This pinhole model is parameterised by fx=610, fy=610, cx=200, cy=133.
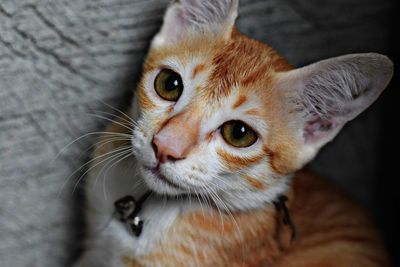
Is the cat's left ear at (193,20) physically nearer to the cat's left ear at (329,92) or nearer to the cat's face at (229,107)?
the cat's face at (229,107)

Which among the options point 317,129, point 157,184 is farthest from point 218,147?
point 317,129

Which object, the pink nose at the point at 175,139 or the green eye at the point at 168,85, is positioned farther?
the green eye at the point at 168,85

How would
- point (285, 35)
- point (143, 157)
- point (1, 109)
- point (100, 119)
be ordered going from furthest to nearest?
point (285, 35) → point (100, 119) → point (1, 109) → point (143, 157)

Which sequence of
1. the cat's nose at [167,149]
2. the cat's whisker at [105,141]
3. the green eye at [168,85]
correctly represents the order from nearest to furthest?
the cat's nose at [167,149], the green eye at [168,85], the cat's whisker at [105,141]

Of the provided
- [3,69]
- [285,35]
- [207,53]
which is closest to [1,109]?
[3,69]

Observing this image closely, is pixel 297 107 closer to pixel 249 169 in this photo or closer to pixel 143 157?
pixel 249 169

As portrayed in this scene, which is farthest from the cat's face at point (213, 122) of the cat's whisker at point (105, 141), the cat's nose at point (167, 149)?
the cat's whisker at point (105, 141)

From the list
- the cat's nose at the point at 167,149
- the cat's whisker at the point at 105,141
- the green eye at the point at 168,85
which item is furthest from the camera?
the cat's whisker at the point at 105,141

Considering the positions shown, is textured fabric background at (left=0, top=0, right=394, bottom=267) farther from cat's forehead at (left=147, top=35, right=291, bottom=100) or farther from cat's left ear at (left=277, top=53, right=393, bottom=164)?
cat's left ear at (left=277, top=53, right=393, bottom=164)
